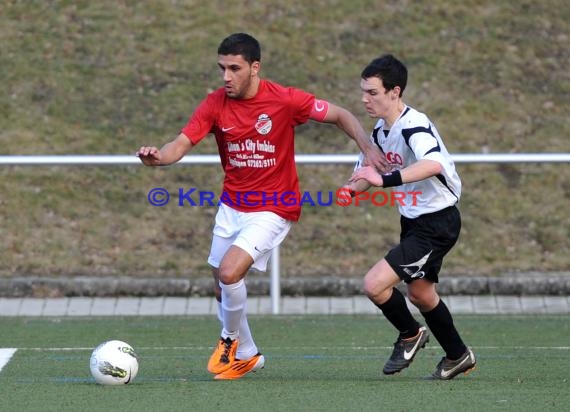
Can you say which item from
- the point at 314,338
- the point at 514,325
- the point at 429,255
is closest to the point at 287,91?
the point at 429,255

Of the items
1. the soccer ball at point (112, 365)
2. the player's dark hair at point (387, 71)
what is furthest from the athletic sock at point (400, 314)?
the soccer ball at point (112, 365)

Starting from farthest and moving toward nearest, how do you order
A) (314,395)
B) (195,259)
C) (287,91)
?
1. (195,259)
2. (287,91)
3. (314,395)

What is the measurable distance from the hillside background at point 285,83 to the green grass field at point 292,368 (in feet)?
5.80

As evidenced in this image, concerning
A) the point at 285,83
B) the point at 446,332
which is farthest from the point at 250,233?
the point at 285,83

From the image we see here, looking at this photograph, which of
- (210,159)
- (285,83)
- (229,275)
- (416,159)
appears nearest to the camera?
(416,159)

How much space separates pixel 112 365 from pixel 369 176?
5.61 ft

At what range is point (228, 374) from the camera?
7.11 m

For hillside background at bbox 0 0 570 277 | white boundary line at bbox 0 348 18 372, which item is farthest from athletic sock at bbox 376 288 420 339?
hillside background at bbox 0 0 570 277

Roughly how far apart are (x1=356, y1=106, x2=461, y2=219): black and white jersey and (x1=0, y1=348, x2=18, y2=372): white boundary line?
8.96ft

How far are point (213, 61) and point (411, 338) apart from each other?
28.7 ft

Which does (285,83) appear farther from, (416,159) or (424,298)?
(416,159)

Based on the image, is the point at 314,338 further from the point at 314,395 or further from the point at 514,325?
the point at 314,395

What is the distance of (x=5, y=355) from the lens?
8344mm

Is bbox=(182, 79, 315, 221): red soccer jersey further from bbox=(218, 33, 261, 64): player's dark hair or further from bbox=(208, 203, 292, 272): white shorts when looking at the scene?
bbox=(218, 33, 261, 64): player's dark hair
